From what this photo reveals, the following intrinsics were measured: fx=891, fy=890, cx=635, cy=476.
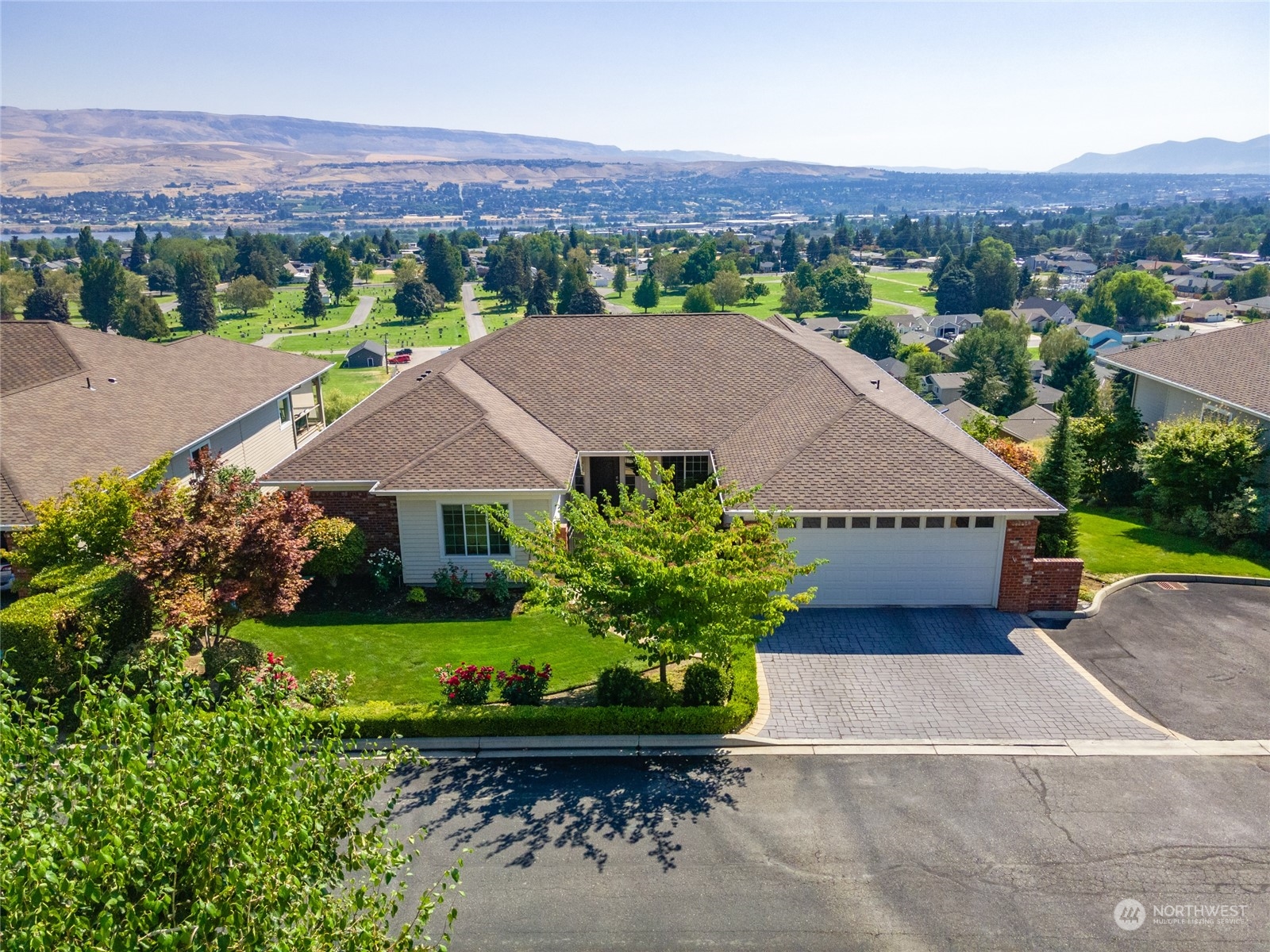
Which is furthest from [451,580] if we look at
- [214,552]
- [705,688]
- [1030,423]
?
[1030,423]

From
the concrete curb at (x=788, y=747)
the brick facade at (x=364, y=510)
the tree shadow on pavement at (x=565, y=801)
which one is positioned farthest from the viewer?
the brick facade at (x=364, y=510)

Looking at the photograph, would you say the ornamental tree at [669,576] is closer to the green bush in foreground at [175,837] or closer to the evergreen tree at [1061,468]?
the green bush in foreground at [175,837]

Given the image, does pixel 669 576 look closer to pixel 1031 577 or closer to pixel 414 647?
pixel 414 647

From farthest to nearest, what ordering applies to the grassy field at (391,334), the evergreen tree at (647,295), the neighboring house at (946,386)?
the evergreen tree at (647,295)
the grassy field at (391,334)
the neighboring house at (946,386)

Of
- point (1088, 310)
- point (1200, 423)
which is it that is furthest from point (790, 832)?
point (1088, 310)

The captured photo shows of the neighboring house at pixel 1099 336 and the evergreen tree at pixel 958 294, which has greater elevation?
the evergreen tree at pixel 958 294

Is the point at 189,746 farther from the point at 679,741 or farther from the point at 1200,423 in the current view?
the point at 1200,423

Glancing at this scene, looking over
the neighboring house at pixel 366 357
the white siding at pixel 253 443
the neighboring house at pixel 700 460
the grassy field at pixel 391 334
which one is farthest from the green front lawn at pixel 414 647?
the grassy field at pixel 391 334

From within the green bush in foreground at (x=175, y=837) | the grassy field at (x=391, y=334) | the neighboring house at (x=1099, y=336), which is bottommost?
the neighboring house at (x=1099, y=336)
